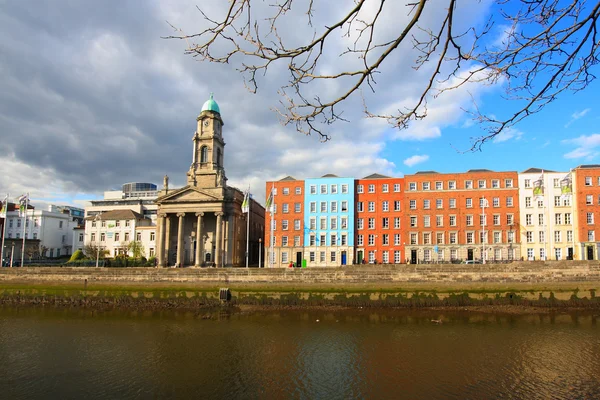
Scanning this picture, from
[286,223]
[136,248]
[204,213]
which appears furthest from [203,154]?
[286,223]

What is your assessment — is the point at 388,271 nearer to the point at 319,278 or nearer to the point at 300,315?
the point at 319,278

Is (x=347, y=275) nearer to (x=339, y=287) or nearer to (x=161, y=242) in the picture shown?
(x=339, y=287)

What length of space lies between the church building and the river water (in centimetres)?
3309

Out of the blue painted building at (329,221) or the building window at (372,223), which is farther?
the blue painted building at (329,221)

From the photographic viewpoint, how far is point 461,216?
55.9 meters

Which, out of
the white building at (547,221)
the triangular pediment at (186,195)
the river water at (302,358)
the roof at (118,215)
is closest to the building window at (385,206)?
the white building at (547,221)

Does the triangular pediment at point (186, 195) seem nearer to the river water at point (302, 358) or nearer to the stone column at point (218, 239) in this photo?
the stone column at point (218, 239)

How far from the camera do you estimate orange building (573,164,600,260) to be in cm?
5247

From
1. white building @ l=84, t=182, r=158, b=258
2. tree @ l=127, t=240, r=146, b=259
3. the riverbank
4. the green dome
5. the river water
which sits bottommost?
the river water

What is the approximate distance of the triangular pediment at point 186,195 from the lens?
214 ft

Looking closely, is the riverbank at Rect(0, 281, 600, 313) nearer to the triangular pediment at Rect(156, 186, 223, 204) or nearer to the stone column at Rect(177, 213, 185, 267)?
the stone column at Rect(177, 213, 185, 267)

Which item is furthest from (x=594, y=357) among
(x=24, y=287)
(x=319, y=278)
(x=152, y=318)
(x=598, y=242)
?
(x=24, y=287)

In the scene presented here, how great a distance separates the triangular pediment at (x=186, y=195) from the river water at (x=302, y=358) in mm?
34617

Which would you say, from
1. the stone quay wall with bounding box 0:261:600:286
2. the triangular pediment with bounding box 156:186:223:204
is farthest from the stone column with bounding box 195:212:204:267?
the stone quay wall with bounding box 0:261:600:286
